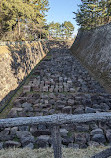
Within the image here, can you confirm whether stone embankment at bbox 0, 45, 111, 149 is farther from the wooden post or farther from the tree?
the tree

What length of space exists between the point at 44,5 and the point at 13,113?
42.1m

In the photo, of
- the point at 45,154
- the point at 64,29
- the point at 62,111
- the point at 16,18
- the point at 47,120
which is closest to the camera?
the point at 47,120

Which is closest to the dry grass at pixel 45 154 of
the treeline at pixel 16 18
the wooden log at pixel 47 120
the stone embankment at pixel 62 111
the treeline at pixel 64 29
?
the stone embankment at pixel 62 111

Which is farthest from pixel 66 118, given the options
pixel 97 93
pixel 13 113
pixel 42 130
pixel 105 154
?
pixel 97 93

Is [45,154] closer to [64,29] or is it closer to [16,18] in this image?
[16,18]

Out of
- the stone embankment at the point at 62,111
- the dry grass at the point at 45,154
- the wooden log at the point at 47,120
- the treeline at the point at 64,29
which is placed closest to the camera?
the wooden log at the point at 47,120

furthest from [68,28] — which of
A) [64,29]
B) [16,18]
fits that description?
[16,18]

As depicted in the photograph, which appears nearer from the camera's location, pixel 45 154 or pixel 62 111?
pixel 45 154

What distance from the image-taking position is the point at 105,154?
6.45 ft

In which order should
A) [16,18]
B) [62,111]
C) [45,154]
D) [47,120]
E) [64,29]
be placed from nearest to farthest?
[47,120], [45,154], [62,111], [16,18], [64,29]

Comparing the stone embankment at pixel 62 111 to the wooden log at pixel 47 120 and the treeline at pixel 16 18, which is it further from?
the treeline at pixel 16 18

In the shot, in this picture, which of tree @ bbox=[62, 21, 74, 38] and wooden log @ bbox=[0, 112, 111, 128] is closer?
wooden log @ bbox=[0, 112, 111, 128]

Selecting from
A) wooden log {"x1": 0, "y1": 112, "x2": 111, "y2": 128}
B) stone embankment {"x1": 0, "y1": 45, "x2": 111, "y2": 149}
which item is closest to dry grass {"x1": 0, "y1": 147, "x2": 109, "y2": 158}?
stone embankment {"x1": 0, "y1": 45, "x2": 111, "y2": 149}

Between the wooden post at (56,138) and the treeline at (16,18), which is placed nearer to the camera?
the wooden post at (56,138)
